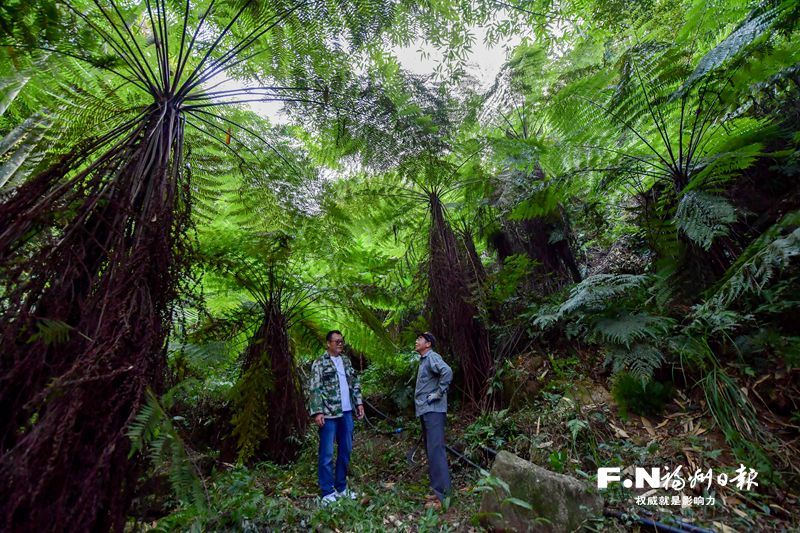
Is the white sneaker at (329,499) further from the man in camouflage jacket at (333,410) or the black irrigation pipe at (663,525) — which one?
the black irrigation pipe at (663,525)

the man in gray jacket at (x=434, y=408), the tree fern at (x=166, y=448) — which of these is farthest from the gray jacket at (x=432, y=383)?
the tree fern at (x=166, y=448)

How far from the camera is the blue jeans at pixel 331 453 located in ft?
8.48

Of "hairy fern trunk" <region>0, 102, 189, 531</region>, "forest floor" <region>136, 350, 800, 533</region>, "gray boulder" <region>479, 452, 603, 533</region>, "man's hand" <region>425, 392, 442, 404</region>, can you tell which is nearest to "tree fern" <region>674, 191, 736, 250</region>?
"forest floor" <region>136, 350, 800, 533</region>

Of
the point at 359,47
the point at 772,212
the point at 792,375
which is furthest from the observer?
the point at 772,212

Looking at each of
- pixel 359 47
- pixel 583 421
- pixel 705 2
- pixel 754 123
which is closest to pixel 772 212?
pixel 754 123

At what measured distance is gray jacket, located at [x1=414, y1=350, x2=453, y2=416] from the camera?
2.76 meters

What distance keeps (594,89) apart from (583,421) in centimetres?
269

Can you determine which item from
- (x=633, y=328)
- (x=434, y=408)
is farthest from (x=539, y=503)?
(x=633, y=328)

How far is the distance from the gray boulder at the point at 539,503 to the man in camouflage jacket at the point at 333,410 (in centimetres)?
109

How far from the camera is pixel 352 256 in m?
3.62

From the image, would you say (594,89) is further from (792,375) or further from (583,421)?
(583,421)

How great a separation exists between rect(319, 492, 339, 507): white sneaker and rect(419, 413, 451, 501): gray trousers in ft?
2.28

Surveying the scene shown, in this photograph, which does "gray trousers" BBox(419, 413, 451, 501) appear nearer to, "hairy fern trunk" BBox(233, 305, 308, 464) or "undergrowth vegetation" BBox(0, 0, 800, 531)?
"undergrowth vegetation" BBox(0, 0, 800, 531)

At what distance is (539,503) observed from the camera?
1944 millimetres
